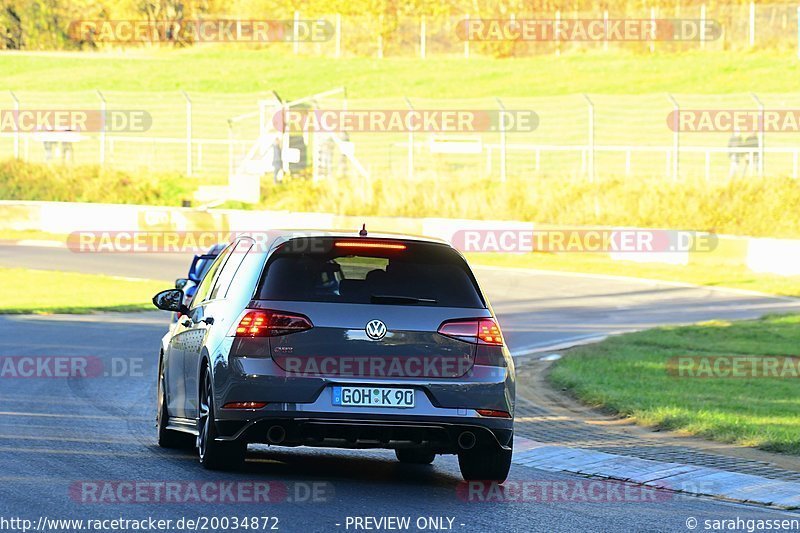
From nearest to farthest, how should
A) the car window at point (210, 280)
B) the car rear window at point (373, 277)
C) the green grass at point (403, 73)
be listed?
the car rear window at point (373, 277) → the car window at point (210, 280) → the green grass at point (403, 73)

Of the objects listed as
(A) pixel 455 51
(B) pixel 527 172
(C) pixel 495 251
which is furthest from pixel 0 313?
(A) pixel 455 51

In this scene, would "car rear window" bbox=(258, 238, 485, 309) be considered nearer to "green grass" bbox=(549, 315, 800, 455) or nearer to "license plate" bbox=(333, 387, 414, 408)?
"license plate" bbox=(333, 387, 414, 408)

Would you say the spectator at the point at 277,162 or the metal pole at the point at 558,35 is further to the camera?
the metal pole at the point at 558,35

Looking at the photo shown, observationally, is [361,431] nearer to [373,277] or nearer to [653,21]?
[373,277]

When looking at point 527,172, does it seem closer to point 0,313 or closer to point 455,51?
point 0,313

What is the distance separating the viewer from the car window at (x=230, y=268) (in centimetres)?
994

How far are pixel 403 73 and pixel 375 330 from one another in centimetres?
6131

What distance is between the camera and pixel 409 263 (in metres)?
9.38

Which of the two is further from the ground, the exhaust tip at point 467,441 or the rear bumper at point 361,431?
the rear bumper at point 361,431

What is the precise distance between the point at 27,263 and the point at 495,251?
10.5 metres

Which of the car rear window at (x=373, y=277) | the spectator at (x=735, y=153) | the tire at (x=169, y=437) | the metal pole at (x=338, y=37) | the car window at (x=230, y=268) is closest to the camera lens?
the car rear window at (x=373, y=277)

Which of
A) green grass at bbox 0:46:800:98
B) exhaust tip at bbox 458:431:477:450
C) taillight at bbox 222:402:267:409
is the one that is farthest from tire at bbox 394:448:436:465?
green grass at bbox 0:46:800:98

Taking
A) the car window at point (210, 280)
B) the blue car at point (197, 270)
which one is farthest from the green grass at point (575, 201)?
the car window at point (210, 280)

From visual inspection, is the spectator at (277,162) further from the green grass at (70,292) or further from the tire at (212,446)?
the tire at (212,446)
